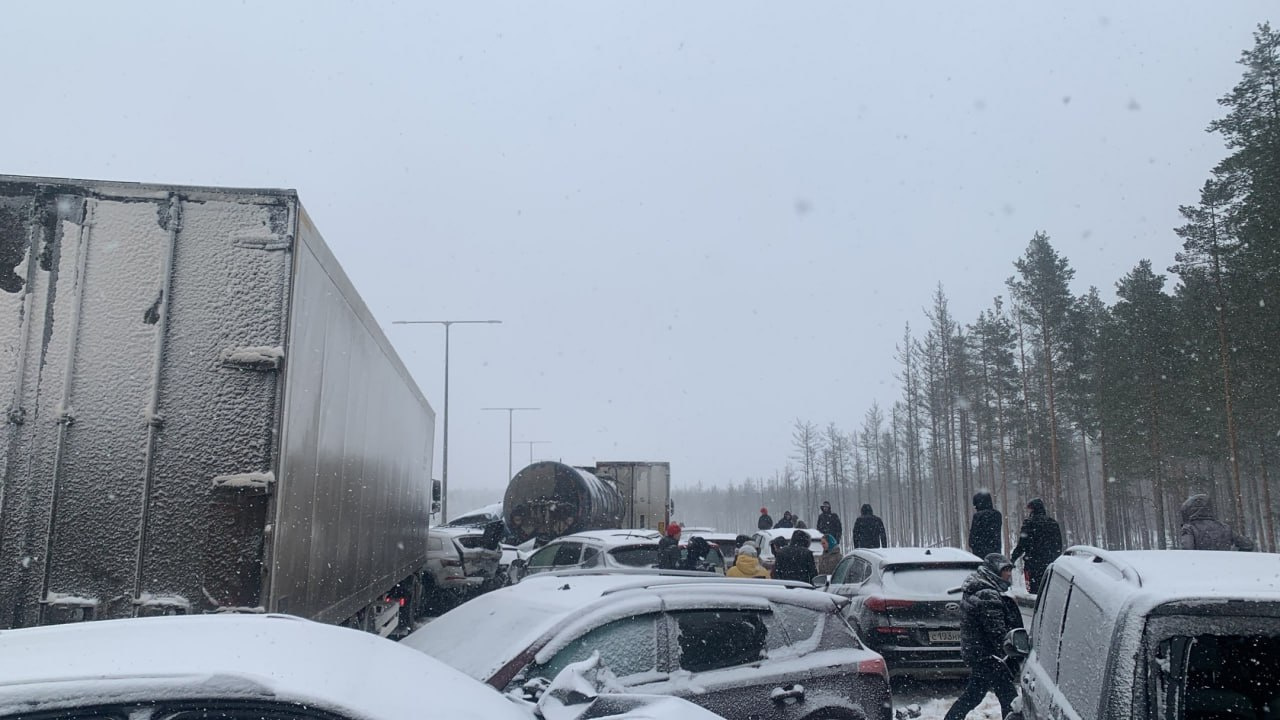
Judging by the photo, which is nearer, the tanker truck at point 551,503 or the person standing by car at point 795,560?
the person standing by car at point 795,560

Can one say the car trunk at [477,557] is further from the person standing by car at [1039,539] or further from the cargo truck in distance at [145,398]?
the cargo truck in distance at [145,398]

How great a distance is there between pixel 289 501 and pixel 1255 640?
4500mm

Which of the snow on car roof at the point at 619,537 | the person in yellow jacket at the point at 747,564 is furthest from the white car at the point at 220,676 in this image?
the snow on car roof at the point at 619,537

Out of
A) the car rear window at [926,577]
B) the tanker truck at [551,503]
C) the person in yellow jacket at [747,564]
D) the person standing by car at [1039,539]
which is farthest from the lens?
the tanker truck at [551,503]

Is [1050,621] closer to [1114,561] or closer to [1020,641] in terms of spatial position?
[1020,641]

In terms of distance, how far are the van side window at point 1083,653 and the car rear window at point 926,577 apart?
16.6 ft

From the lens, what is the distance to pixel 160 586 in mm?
4688

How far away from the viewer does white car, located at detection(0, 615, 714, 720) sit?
6.87 ft

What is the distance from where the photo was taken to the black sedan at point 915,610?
9133mm

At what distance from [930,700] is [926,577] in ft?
4.02

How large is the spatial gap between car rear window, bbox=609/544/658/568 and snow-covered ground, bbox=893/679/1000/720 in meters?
3.43

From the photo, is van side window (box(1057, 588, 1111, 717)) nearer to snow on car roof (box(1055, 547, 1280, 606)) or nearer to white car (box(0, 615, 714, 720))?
snow on car roof (box(1055, 547, 1280, 606))

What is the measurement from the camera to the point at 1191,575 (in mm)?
3557

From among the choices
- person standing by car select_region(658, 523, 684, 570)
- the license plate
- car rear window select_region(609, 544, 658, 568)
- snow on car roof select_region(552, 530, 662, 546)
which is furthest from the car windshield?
snow on car roof select_region(552, 530, 662, 546)
